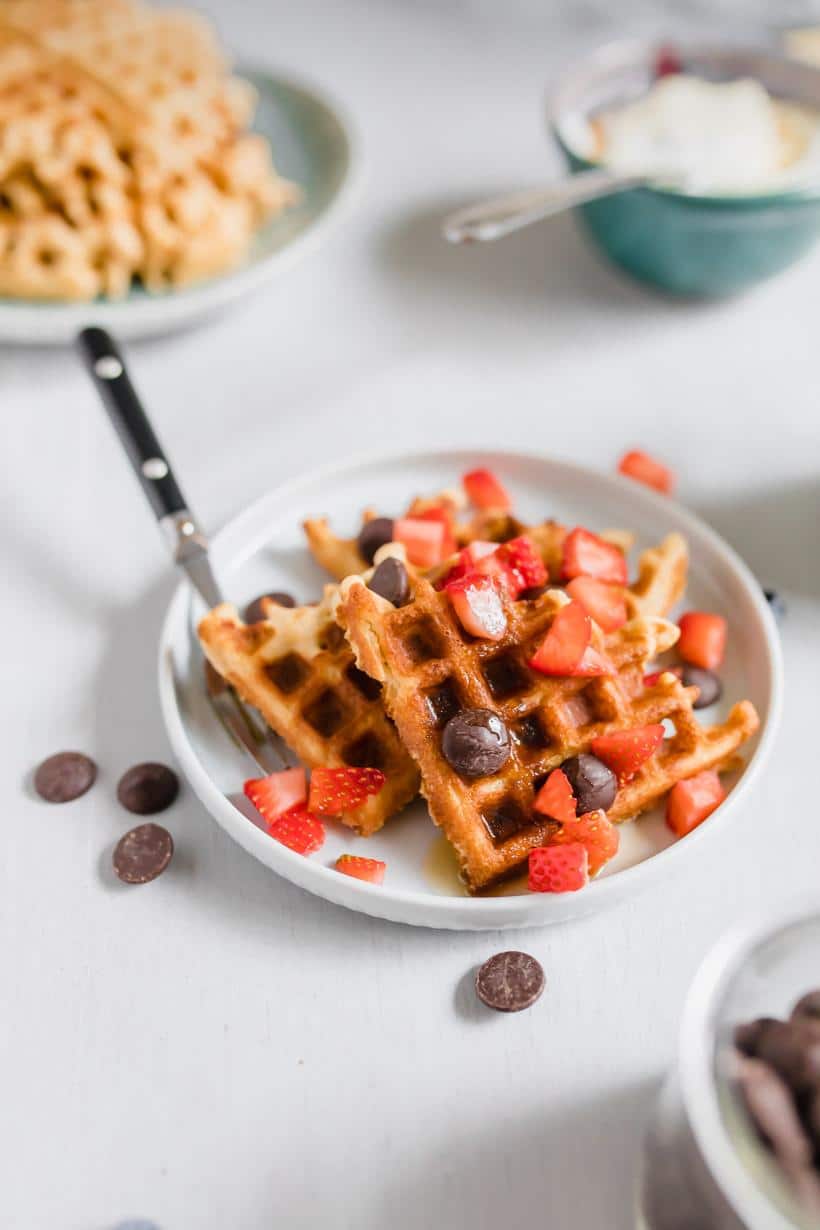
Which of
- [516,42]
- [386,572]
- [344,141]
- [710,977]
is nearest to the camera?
[710,977]

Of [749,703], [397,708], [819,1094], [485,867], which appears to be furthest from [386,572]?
[819,1094]

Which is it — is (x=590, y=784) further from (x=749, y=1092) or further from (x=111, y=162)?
(x=111, y=162)

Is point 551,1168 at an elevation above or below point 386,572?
below

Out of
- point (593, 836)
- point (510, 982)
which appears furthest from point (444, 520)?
point (510, 982)

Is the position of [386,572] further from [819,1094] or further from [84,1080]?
[819,1094]

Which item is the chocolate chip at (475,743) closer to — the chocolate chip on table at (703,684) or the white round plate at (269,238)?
the chocolate chip on table at (703,684)

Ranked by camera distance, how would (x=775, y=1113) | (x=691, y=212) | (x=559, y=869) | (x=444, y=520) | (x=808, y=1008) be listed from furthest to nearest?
1. (x=691, y=212)
2. (x=444, y=520)
3. (x=559, y=869)
4. (x=808, y=1008)
5. (x=775, y=1113)

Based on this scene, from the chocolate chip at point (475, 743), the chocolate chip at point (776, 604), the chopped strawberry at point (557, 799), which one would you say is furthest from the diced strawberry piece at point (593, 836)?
the chocolate chip at point (776, 604)
